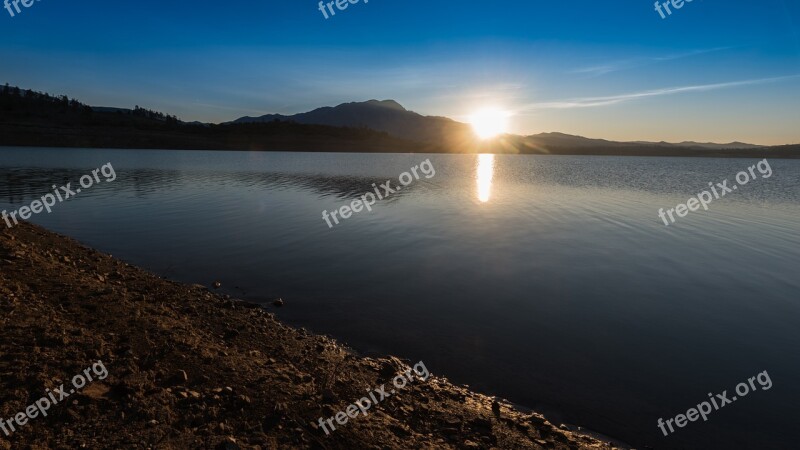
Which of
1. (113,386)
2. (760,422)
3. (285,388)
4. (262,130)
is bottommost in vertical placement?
(760,422)

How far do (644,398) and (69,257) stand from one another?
1502cm

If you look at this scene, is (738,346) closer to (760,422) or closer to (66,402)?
(760,422)

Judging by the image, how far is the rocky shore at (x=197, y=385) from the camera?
486 cm

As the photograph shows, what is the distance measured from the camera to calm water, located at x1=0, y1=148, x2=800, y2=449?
8000mm

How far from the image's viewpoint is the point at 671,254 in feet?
57.7

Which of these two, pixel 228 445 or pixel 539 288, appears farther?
pixel 539 288

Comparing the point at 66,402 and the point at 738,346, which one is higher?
the point at 66,402

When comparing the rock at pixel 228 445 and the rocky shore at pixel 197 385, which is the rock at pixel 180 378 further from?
the rock at pixel 228 445

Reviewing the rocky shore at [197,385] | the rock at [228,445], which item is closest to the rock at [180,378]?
the rocky shore at [197,385]

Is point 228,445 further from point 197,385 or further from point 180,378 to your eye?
point 180,378

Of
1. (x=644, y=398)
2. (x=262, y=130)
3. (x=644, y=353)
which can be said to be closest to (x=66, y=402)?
(x=644, y=398)

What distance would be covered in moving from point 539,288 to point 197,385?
10404 mm

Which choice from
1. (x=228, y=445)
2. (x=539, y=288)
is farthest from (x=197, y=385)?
(x=539, y=288)

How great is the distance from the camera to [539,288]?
13.3m
